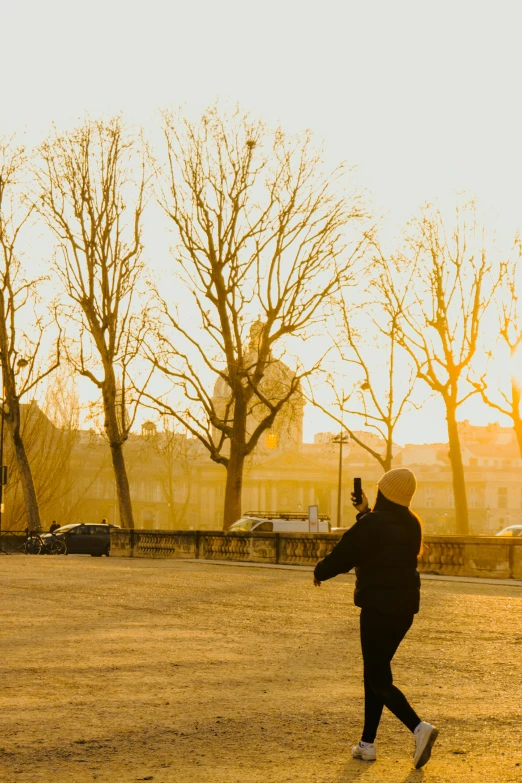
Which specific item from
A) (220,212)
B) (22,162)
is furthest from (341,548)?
(22,162)

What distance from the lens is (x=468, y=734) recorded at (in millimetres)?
7609

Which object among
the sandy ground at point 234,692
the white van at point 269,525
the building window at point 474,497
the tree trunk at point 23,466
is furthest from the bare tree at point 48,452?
the building window at point 474,497

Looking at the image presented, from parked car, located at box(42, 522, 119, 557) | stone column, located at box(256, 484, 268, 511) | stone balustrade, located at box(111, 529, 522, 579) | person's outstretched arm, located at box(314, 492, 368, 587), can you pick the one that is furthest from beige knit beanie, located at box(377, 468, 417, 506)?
stone column, located at box(256, 484, 268, 511)

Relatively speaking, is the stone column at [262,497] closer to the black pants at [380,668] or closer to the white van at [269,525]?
the white van at [269,525]

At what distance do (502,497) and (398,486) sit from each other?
13050cm

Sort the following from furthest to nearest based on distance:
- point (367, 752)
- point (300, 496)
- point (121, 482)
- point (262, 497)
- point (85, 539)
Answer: point (262, 497)
point (300, 496)
point (85, 539)
point (121, 482)
point (367, 752)

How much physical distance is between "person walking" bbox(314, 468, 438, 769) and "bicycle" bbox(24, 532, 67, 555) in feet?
136

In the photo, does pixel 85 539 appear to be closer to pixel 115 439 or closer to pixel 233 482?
pixel 115 439

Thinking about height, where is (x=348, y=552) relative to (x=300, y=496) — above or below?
below

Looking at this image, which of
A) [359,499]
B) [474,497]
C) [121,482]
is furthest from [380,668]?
[474,497]

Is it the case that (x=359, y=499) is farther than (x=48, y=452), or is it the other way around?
(x=48, y=452)

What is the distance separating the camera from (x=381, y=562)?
Result: 269 inches

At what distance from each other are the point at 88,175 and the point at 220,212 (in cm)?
535

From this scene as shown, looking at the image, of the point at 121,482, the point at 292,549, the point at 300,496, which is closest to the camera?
the point at 292,549
